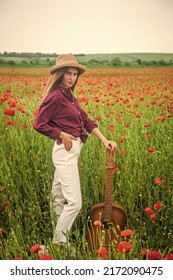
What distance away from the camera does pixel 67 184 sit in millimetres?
1692

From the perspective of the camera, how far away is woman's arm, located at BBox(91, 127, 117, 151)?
1.73m

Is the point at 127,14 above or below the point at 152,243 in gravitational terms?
above

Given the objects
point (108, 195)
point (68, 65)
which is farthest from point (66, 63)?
point (108, 195)

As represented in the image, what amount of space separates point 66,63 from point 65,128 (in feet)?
1.03

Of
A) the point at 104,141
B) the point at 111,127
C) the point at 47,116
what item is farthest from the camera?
the point at 111,127

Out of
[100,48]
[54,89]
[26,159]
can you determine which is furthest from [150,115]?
[26,159]

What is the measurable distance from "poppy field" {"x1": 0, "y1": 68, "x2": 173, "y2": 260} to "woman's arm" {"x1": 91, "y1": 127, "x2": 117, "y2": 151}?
94 mm

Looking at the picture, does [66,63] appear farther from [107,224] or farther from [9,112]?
[107,224]

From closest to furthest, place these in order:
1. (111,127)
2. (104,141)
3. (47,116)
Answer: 1. (47,116)
2. (104,141)
3. (111,127)

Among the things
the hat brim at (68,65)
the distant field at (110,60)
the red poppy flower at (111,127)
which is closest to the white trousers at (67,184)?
the red poppy flower at (111,127)

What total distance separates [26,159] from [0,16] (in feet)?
2.61

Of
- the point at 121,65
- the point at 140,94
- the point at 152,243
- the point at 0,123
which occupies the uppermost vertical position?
the point at 121,65
